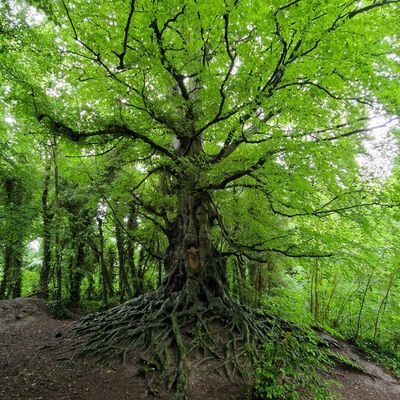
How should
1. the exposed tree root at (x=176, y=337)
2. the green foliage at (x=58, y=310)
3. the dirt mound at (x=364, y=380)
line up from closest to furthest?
the exposed tree root at (x=176, y=337) → the dirt mound at (x=364, y=380) → the green foliage at (x=58, y=310)

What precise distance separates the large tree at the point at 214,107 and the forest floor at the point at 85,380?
0.44m

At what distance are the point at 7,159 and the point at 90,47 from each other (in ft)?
16.9

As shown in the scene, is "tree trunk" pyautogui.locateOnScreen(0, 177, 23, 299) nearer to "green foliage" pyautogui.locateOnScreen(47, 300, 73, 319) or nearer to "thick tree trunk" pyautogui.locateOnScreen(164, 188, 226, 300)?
"green foliage" pyautogui.locateOnScreen(47, 300, 73, 319)

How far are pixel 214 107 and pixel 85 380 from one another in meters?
4.91

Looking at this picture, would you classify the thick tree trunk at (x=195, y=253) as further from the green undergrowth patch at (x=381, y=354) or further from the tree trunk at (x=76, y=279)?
the tree trunk at (x=76, y=279)

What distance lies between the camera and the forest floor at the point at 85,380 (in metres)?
4.45

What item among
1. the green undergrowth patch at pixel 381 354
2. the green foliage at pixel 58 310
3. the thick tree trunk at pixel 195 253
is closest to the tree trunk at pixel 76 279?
the green foliage at pixel 58 310

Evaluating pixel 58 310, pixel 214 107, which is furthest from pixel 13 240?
pixel 214 107

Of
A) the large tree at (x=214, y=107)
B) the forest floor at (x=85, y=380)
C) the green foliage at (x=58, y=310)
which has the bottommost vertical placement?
the forest floor at (x=85, y=380)

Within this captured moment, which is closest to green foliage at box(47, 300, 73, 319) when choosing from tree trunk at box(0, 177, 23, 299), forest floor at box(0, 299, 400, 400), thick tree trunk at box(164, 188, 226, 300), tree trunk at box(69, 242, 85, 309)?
tree trunk at box(69, 242, 85, 309)

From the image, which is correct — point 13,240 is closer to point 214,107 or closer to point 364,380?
point 214,107

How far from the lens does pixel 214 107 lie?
4785 mm

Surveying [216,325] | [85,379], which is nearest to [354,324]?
[216,325]

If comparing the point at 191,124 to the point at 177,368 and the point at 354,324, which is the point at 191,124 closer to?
the point at 177,368
